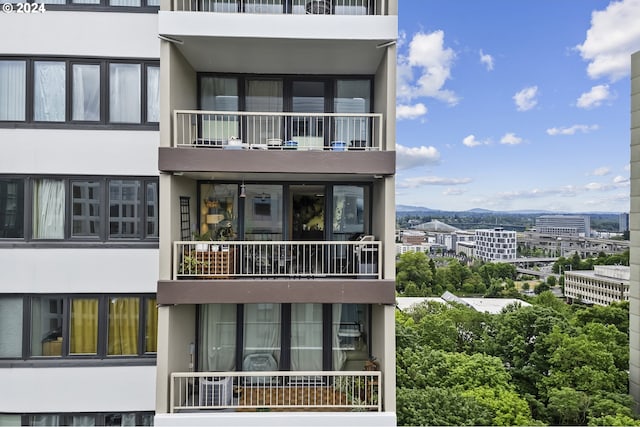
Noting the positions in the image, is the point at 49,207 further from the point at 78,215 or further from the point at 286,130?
the point at 286,130

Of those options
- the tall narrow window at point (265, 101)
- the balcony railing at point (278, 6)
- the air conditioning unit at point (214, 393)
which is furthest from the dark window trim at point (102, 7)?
the air conditioning unit at point (214, 393)

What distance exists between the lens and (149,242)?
7.73 metres

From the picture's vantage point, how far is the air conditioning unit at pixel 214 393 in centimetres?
758

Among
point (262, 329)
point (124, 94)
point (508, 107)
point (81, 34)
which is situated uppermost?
point (508, 107)

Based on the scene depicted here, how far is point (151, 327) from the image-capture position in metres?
7.73

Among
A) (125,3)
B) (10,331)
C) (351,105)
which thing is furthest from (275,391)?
(125,3)

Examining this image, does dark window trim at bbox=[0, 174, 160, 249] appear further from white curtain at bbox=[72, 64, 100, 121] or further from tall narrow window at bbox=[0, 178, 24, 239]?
white curtain at bbox=[72, 64, 100, 121]

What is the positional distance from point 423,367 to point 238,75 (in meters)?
19.4

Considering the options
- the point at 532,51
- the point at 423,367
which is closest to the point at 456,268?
the point at 423,367

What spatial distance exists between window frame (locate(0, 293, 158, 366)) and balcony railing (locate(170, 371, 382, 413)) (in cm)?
109

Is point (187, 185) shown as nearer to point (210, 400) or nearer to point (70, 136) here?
point (70, 136)

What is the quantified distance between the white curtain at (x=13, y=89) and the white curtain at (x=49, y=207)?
140 cm

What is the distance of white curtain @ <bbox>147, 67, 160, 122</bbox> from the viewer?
25.9 feet

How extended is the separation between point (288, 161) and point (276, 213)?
172cm
